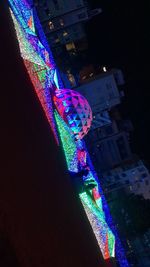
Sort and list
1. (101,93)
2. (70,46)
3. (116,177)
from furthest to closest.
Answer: (70,46), (101,93), (116,177)

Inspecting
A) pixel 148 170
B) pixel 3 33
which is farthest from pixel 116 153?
pixel 3 33

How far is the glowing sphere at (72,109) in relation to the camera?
13.9 ft

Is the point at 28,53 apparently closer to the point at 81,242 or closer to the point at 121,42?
the point at 81,242

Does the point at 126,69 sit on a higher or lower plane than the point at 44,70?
lower

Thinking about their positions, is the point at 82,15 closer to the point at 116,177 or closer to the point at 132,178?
the point at 116,177

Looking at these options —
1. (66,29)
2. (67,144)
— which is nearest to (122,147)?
(66,29)

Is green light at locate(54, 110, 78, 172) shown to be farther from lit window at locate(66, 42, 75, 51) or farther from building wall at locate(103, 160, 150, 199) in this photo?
lit window at locate(66, 42, 75, 51)

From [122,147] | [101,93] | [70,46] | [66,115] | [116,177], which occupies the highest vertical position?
[66,115]

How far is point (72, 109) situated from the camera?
13.9 ft

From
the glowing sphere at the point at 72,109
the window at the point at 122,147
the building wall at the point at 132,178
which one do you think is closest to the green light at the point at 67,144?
the glowing sphere at the point at 72,109

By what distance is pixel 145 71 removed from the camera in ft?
39.2

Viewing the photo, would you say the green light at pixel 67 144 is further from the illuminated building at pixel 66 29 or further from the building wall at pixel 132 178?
the illuminated building at pixel 66 29

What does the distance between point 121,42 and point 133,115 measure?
7.58 feet

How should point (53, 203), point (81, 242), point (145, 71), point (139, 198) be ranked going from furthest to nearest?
1. point (139, 198)
2. point (145, 71)
3. point (81, 242)
4. point (53, 203)
